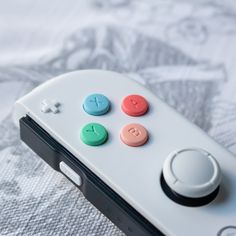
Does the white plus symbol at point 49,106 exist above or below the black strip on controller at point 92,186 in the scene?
above

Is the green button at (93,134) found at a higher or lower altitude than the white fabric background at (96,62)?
higher

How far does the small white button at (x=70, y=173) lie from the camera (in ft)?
0.94

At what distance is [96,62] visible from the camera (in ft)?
1.21

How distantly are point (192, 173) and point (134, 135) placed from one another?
4cm

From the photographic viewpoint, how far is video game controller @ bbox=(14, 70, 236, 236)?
261 mm

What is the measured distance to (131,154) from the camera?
11.2 inches

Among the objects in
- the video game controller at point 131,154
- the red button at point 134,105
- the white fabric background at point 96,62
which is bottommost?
the white fabric background at point 96,62

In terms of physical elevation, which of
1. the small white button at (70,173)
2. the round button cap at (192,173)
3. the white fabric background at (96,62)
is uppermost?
the round button cap at (192,173)

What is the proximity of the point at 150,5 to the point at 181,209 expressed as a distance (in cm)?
18

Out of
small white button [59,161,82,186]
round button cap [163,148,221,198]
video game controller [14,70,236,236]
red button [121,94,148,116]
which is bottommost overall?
small white button [59,161,82,186]

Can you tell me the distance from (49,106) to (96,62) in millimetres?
73

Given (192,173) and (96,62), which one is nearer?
(192,173)

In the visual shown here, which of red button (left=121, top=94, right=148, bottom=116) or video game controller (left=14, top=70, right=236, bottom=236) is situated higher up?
red button (left=121, top=94, right=148, bottom=116)

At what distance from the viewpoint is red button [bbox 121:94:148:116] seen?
302 millimetres
